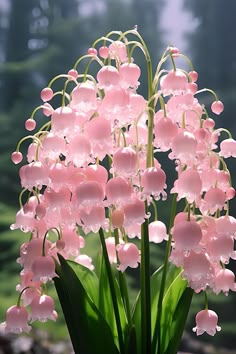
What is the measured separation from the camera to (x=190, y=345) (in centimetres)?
210

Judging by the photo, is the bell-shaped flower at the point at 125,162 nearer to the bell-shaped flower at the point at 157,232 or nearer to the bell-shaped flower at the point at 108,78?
the bell-shaped flower at the point at 108,78

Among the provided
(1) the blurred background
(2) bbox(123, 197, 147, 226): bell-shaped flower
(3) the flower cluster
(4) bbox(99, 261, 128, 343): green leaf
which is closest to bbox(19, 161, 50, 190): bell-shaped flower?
(3) the flower cluster

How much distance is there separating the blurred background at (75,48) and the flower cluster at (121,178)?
1.34m

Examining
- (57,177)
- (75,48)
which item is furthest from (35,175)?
(75,48)

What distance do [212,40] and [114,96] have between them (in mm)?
1500

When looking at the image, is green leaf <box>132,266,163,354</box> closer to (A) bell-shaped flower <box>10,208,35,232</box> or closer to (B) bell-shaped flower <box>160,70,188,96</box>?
(A) bell-shaped flower <box>10,208,35,232</box>

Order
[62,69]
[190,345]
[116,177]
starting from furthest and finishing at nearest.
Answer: [62,69] < [190,345] < [116,177]

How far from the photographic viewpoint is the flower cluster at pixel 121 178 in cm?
77

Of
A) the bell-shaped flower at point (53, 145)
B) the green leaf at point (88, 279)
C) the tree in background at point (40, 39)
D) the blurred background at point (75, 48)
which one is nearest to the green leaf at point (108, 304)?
the green leaf at point (88, 279)

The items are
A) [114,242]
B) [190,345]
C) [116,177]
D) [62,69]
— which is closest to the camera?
[116,177]

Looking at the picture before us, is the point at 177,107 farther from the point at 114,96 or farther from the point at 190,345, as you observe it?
the point at 190,345

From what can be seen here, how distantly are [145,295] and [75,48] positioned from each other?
1518 mm

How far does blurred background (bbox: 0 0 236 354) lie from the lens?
7.08 feet

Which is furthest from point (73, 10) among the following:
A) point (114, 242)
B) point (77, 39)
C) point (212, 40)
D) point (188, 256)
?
point (188, 256)
